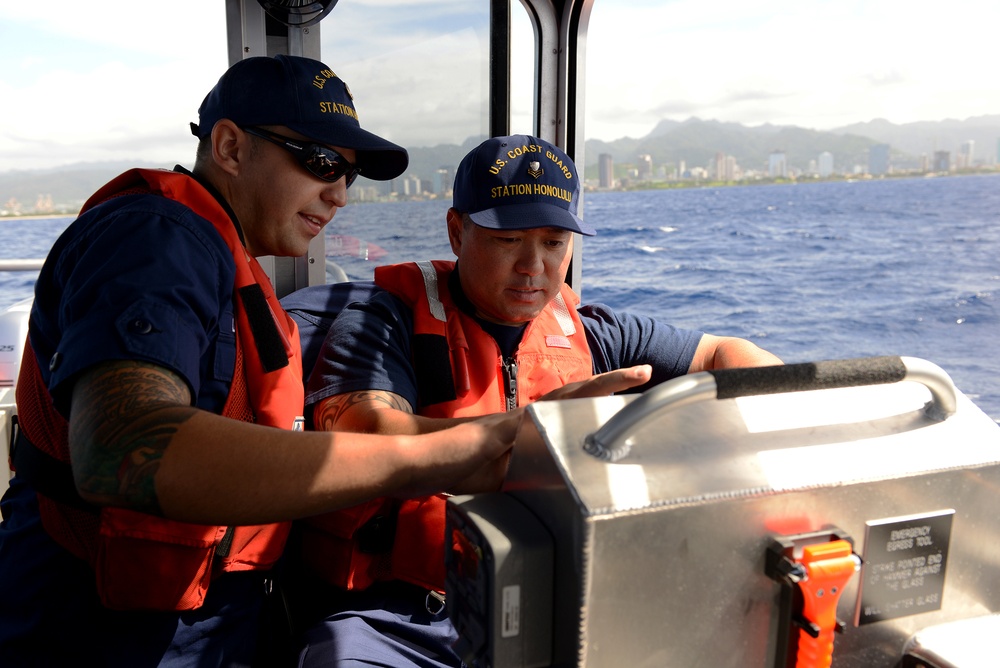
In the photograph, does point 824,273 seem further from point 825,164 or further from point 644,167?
point 644,167

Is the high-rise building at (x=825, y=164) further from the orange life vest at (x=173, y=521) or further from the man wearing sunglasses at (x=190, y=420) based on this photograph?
the orange life vest at (x=173, y=521)

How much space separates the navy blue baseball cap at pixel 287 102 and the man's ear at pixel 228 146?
0.02m

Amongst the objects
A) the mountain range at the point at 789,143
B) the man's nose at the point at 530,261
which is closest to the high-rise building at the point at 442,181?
the man's nose at the point at 530,261

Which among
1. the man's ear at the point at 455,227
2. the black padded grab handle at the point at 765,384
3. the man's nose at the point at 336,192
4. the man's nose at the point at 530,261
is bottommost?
the black padded grab handle at the point at 765,384

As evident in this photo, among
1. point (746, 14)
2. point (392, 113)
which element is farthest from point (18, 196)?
point (392, 113)

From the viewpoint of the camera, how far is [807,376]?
90cm

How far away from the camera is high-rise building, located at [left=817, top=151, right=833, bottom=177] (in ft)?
151

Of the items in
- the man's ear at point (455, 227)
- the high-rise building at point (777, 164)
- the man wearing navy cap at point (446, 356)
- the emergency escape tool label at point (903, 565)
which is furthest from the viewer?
the high-rise building at point (777, 164)

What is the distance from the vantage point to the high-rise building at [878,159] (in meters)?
44.5

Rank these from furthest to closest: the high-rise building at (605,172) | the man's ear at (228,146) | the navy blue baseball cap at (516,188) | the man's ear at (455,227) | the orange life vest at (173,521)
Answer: the high-rise building at (605,172) → the man's ear at (455,227) → the navy blue baseball cap at (516,188) → the man's ear at (228,146) → the orange life vest at (173,521)

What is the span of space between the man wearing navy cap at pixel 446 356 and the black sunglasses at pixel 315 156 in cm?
36

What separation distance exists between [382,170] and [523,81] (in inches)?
52.7

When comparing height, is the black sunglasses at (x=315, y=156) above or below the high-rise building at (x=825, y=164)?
below

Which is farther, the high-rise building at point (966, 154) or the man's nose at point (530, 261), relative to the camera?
the high-rise building at point (966, 154)
